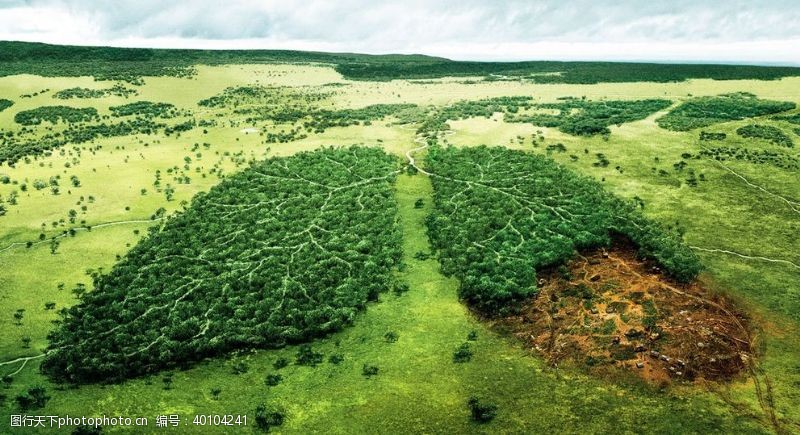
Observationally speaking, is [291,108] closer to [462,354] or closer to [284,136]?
[284,136]

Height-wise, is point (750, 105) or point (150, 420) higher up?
point (750, 105)

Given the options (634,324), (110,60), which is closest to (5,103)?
(110,60)

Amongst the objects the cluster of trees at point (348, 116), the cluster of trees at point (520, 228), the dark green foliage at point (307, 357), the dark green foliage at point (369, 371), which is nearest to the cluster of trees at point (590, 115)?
the cluster of trees at point (348, 116)

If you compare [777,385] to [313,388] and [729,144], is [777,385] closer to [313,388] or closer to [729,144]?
[313,388]

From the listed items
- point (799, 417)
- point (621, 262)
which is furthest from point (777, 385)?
point (621, 262)

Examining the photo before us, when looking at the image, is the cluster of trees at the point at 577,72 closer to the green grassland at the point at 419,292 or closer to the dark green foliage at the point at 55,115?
the green grassland at the point at 419,292

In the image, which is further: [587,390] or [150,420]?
[587,390]

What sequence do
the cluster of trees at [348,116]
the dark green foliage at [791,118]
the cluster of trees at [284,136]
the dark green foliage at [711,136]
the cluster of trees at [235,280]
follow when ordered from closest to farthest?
1. the cluster of trees at [235,280]
2. the dark green foliage at [711,136]
3. the cluster of trees at [284,136]
4. the dark green foliage at [791,118]
5. the cluster of trees at [348,116]
